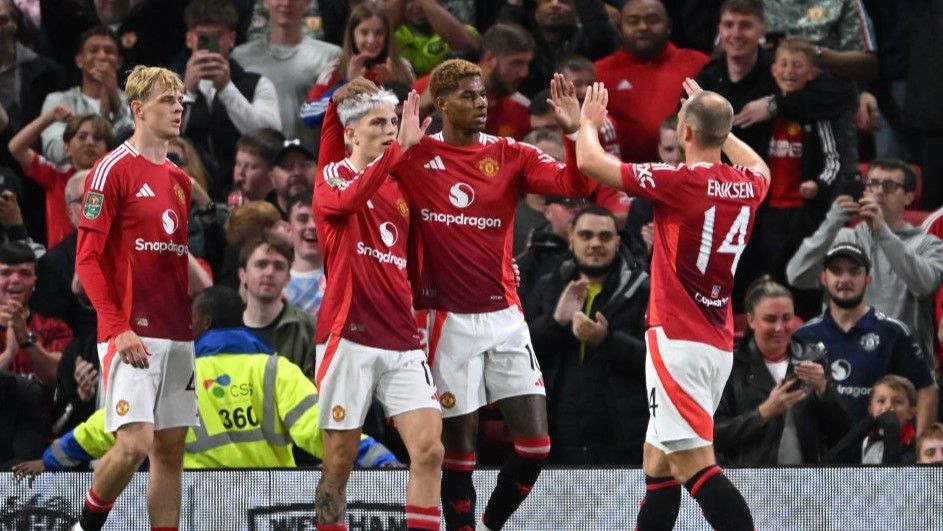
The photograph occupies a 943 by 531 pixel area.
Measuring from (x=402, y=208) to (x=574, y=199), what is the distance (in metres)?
2.98

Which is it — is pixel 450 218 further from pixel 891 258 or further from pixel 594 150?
pixel 891 258

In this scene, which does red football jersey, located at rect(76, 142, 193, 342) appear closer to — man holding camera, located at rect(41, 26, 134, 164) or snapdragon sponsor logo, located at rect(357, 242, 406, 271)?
snapdragon sponsor logo, located at rect(357, 242, 406, 271)

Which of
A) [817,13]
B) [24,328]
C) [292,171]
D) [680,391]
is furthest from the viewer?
[817,13]

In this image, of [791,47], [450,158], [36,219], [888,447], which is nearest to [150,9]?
[36,219]

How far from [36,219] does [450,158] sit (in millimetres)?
5837

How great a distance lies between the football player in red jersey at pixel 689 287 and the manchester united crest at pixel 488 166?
0.56 meters

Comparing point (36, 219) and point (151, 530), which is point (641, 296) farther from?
point (36, 219)

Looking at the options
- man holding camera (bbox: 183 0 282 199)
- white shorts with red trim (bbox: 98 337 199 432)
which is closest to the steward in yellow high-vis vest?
white shorts with red trim (bbox: 98 337 199 432)

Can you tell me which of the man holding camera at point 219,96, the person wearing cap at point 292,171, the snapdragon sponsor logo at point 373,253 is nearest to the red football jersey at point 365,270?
the snapdragon sponsor logo at point 373,253

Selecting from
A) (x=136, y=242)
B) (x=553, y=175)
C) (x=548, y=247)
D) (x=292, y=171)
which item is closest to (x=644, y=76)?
(x=548, y=247)

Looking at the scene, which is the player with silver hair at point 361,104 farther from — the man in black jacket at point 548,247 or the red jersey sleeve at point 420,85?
the red jersey sleeve at point 420,85

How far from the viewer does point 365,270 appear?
877cm

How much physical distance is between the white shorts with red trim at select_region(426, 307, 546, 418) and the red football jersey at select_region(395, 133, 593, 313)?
0.08m

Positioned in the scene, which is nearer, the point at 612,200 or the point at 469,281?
the point at 469,281
